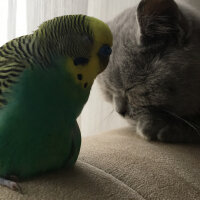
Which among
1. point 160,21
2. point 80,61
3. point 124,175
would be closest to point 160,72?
point 160,21

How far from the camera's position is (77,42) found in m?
0.39

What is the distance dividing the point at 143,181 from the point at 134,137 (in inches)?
13.0

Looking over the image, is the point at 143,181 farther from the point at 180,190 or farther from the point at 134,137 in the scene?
the point at 134,137

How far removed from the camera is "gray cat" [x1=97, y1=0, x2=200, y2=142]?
821mm

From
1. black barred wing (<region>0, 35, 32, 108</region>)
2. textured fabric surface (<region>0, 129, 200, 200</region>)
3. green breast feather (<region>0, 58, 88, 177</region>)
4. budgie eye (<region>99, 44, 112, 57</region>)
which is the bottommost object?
textured fabric surface (<region>0, 129, 200, 200</region>)

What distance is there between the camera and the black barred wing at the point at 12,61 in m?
0.38

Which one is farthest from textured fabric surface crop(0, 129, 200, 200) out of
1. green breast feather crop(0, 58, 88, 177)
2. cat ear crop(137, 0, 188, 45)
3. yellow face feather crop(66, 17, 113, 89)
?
cat ear crop(137, 0, 188, 45)

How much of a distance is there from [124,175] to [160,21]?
0.47 m

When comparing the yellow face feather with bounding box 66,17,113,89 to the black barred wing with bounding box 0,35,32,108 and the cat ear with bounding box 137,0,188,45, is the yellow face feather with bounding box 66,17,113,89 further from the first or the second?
the cat ear with bounding box 137,0,188,45

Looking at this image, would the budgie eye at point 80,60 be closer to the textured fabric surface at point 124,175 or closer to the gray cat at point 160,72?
the textured fabric surface at point 124,175

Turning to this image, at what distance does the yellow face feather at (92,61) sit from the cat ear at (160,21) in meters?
0.43

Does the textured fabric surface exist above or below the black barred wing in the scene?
below

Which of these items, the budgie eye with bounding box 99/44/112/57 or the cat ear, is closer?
the budgie eye with bounding box 99/44/112/57

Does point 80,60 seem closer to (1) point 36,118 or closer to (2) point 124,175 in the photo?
(1) point 36,118
